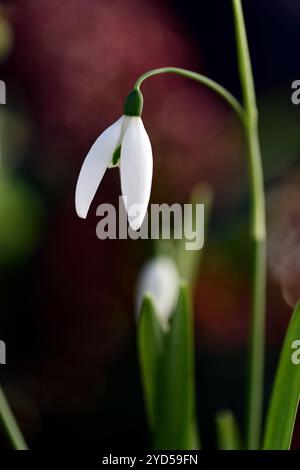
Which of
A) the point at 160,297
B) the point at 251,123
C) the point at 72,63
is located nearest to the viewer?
the point at 251,123

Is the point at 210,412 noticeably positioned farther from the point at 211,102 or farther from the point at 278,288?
the point at 211,102

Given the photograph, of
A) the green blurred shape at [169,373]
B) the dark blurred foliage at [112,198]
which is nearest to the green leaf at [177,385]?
the green blurred shape at [169,373]

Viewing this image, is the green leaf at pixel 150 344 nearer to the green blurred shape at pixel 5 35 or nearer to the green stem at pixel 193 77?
the green stem at pixel 193 77

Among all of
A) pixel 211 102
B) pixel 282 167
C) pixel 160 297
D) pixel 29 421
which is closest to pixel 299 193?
pixel 282 167

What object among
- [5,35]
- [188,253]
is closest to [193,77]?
[188,253]

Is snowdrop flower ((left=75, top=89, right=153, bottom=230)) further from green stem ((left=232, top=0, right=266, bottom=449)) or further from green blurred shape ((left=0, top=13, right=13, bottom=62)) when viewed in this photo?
green blurred shape ((left=0, top=13, right=13, bottom=62))

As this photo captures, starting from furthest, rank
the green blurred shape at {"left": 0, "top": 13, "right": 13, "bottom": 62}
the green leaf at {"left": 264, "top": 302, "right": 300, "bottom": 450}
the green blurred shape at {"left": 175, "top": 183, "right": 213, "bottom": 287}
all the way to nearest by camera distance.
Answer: the green blurred shape at {"left": 0, "top": 13, "right": 13, "bottom": 62} < the green blurred shape at {"left": 175, "top": 183, "right": 213, "bottom": 287} < the green leaf at {"left": 264, "top": 302, "right": 300, "bottom": 450}

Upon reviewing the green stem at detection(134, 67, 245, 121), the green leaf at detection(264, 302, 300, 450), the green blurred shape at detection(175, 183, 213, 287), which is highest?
the green stem at detection(134, 67, 245, 121)

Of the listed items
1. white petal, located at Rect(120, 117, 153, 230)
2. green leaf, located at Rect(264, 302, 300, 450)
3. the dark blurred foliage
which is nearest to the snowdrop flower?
white petal, located at Rect(120, 117, 153, 230)
